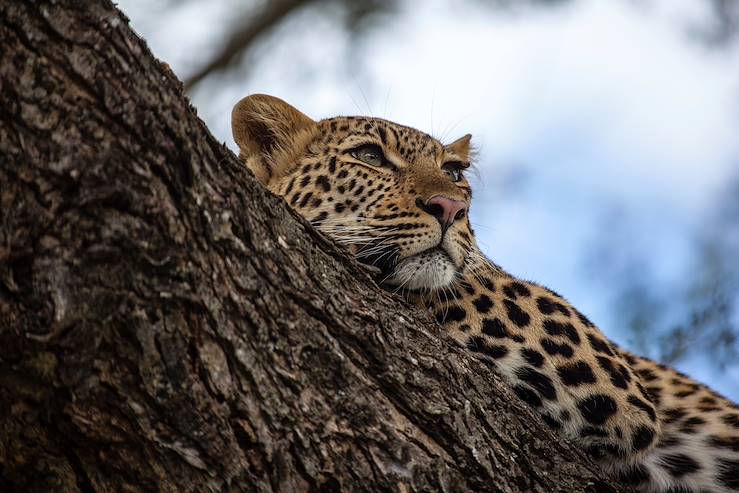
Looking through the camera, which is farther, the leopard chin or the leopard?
the leopard chin

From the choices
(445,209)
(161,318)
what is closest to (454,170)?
(445,209)

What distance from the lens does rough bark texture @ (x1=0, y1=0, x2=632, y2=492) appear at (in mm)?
2182

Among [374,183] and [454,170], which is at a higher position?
[454,170]

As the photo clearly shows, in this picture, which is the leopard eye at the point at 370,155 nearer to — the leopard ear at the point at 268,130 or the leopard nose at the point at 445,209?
the leopard ear at the point at 268,130

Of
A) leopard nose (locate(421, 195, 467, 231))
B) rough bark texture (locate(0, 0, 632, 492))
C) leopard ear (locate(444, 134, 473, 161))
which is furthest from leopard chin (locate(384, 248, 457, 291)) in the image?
leopard ear (locate(444, 134, 473, 161))

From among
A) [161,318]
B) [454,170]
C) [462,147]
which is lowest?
[161,318]

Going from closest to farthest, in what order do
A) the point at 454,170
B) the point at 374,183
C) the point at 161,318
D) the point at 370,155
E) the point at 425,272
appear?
the point at 161,318 < the point at 425,272 < the point at 374,183 < the point at 370,155 < the point at 454,170

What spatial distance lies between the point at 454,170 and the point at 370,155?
1.96 ft

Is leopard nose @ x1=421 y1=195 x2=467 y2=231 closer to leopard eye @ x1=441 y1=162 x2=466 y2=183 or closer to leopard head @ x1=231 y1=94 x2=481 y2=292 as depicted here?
leopard head @ x1=231 y1=94 x2=481 y2=292

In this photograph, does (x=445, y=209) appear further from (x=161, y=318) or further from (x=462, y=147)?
(x=161, y=318)

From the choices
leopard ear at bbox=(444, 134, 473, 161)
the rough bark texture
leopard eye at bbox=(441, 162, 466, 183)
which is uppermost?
leopard ear at bbox=(444, 134, 473, 161)

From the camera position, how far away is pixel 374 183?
484 cm

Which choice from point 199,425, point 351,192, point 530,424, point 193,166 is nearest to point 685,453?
point 530,424

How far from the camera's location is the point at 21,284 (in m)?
2.20
